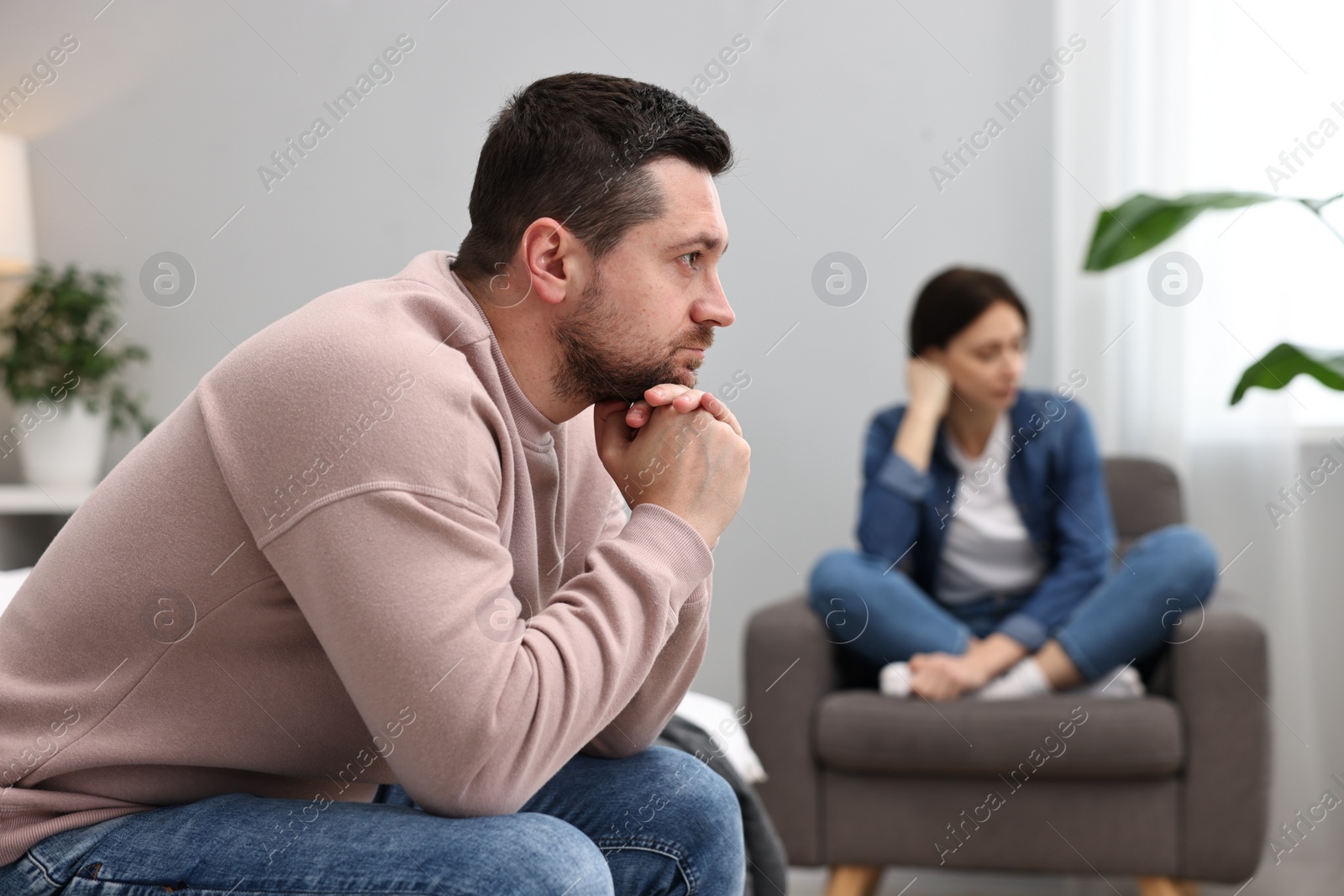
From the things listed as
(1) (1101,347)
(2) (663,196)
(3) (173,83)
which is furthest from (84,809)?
Result: (3) (173,83)

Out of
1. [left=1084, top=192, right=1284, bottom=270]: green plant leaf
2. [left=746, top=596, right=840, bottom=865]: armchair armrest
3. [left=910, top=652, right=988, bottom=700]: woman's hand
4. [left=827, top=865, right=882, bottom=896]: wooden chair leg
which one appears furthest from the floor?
[left=1084, top=192, right=1284, bottom=270]: green plant leaf

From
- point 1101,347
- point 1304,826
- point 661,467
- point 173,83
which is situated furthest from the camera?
point 173,83

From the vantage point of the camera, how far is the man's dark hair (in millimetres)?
897

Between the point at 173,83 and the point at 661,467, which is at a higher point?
the point at 173,83

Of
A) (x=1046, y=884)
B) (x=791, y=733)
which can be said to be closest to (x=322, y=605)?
(x=791, y=733)

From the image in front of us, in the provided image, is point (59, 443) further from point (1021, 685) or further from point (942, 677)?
→ point (1021, 685)

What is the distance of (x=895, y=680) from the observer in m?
1.76

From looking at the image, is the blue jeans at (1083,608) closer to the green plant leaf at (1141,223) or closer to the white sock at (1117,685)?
the white sock at (1117,685)

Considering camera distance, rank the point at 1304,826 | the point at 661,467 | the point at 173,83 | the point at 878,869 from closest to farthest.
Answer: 1. the point at 661,467
2. the point at 878,869
3. the point at 1304,826
4. the point at 173,83

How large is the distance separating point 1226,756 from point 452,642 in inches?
A: 54.4

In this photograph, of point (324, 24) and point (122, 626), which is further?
point (324, 24)

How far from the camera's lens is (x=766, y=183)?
8.14 ft

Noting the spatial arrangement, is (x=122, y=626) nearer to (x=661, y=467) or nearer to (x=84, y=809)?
(x=84, y=809)

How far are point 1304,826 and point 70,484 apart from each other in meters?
2.58
